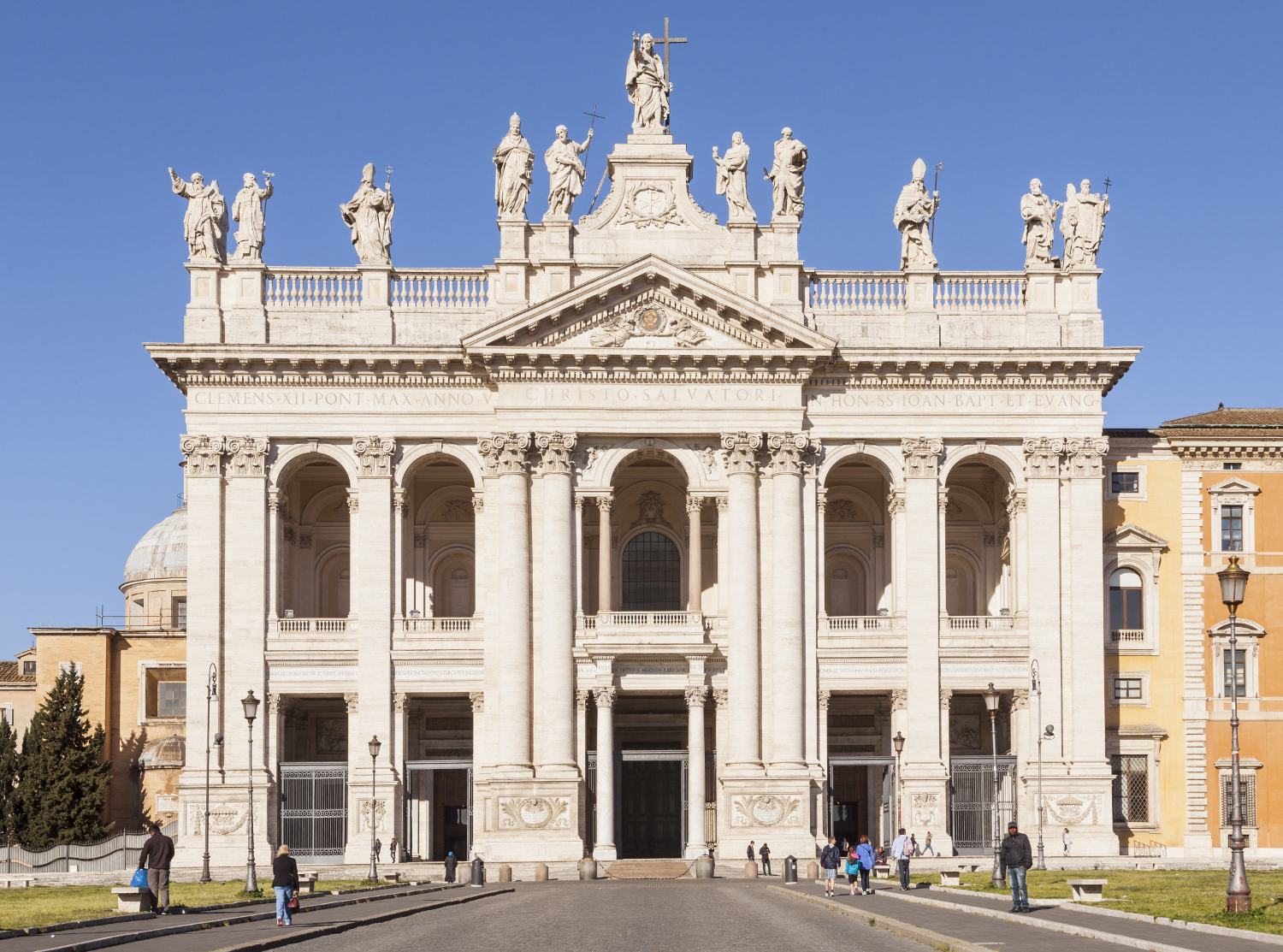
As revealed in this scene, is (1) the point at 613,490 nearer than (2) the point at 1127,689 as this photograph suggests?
Yes

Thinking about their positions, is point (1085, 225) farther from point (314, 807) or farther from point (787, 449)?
point (314, 807)

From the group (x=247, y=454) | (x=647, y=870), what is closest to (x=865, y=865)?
(x=647, y=870)

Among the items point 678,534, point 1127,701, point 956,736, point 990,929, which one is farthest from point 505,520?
point 990,929

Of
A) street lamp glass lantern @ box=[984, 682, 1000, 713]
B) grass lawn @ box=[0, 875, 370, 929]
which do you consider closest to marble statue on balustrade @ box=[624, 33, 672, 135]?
street lamp glass lantern @ box=[984, 682, 1000, 713]

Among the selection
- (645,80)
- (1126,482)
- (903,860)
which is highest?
(645,80)

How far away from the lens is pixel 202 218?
6431cm

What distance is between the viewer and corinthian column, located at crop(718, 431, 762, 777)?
203ft

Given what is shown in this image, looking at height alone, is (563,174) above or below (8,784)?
above

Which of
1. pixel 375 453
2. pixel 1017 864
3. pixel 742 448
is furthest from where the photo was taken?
pixel 375 453

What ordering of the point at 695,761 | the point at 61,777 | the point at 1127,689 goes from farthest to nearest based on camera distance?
the point at 61,777, the point at 1127,689, the point at 695,761

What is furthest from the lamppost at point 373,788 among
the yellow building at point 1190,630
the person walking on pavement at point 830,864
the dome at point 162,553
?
the dome at point 162,553

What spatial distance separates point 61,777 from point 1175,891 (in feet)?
153

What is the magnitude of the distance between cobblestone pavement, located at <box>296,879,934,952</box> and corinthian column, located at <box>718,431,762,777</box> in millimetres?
14068

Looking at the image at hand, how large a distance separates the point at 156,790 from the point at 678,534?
1025 inches
